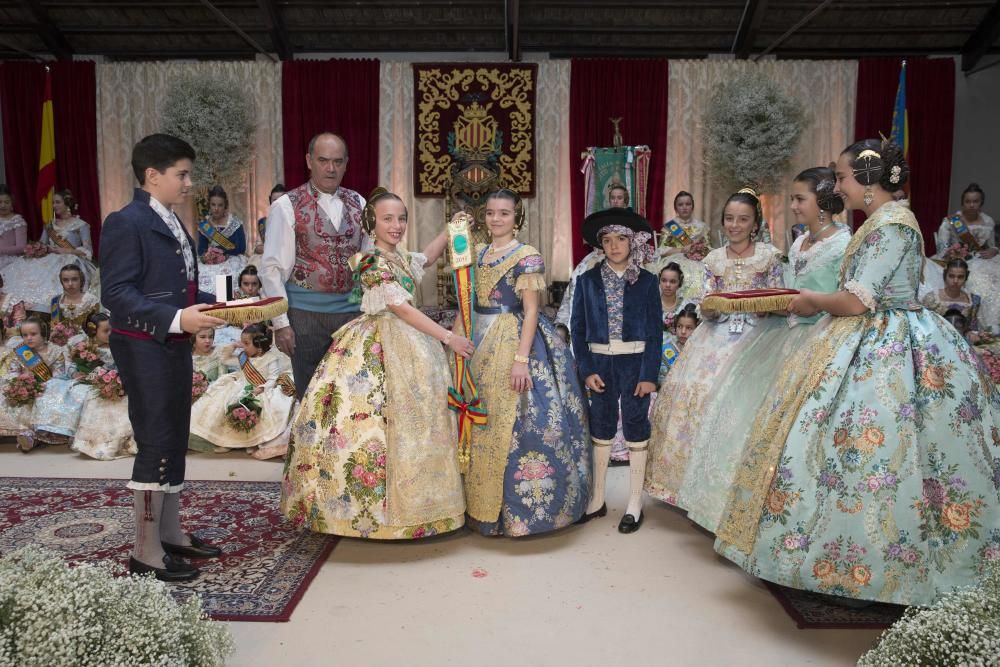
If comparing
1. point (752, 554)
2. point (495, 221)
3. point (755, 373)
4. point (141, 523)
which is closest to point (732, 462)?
point (755, 373)

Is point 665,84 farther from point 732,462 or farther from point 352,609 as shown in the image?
point 352,609

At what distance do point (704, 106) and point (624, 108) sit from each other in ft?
3.35

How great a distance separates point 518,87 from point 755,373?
7.19m

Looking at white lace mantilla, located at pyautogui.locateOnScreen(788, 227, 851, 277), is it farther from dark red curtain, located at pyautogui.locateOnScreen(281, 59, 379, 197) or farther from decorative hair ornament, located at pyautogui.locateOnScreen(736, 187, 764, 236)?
dark red curtain, located at pyautogui.locateOnScreen(281, 59, 379, 197)

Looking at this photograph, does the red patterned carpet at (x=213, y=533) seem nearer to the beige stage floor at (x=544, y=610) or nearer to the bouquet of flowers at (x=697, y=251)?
the beige stage floor at (x=544, y=610)

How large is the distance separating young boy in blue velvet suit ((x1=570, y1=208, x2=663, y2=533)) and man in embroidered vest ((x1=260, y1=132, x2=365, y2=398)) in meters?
1.21

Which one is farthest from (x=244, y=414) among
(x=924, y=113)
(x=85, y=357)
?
(x=924, y=113)

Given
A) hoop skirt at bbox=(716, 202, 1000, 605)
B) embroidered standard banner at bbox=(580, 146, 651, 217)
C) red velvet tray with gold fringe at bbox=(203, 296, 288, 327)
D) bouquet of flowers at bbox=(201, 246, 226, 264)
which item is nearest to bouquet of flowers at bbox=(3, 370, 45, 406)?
bouquet of flowers at bbox=(201, 246, 226, 264)

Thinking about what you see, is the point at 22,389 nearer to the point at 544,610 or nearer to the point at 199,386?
the point at 199,386

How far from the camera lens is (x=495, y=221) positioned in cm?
379

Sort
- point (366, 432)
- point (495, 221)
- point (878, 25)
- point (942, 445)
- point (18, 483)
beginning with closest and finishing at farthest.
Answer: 1. point (942, 445)
2. point (366, 432)
3. point (495, 221)
4. point (18, 483)
5. point (878, 25)

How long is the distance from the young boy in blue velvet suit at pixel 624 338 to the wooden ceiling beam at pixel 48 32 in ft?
29.1

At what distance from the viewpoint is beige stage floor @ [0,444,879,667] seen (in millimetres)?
2732

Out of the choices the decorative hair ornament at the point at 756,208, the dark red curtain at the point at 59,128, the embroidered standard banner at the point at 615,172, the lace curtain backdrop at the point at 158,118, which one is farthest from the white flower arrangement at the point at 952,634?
the dark red curtain at the point at 59,128
